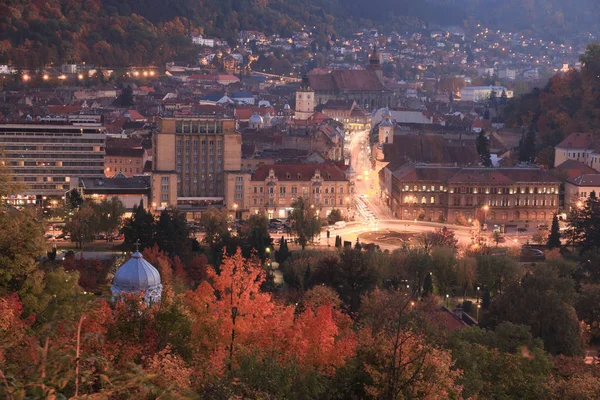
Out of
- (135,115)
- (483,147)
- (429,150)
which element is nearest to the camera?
(429,150)

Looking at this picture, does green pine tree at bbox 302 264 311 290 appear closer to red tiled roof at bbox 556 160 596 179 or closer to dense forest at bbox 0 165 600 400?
dense forest at bbox 0 165 600 400

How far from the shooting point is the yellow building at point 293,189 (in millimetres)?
39969

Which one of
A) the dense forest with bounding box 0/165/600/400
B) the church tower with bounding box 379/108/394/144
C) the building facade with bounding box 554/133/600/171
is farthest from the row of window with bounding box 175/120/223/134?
the building facade with bounding box 554/133/600/171

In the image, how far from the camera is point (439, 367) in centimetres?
1301

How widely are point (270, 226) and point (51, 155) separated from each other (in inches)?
391

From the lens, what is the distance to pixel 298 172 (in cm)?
4056

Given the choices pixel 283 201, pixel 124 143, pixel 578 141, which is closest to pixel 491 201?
pixel 283 201

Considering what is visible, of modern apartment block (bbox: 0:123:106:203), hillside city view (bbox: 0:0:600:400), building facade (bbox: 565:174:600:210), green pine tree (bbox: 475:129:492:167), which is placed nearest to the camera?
hillside city view (bbox: 0:0:600:400)

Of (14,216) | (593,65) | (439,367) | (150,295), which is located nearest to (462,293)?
(150,295)

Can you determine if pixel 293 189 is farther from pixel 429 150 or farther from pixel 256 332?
pixel 256 332

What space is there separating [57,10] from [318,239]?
55866mm

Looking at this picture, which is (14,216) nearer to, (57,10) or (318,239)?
(318,239)

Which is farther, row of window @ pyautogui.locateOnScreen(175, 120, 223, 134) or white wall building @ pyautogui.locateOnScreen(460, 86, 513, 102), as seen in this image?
white wall building @ pyautogui.locateOnScreen(460, 86, 513, 102)

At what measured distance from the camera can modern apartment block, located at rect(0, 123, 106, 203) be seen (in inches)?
1638
